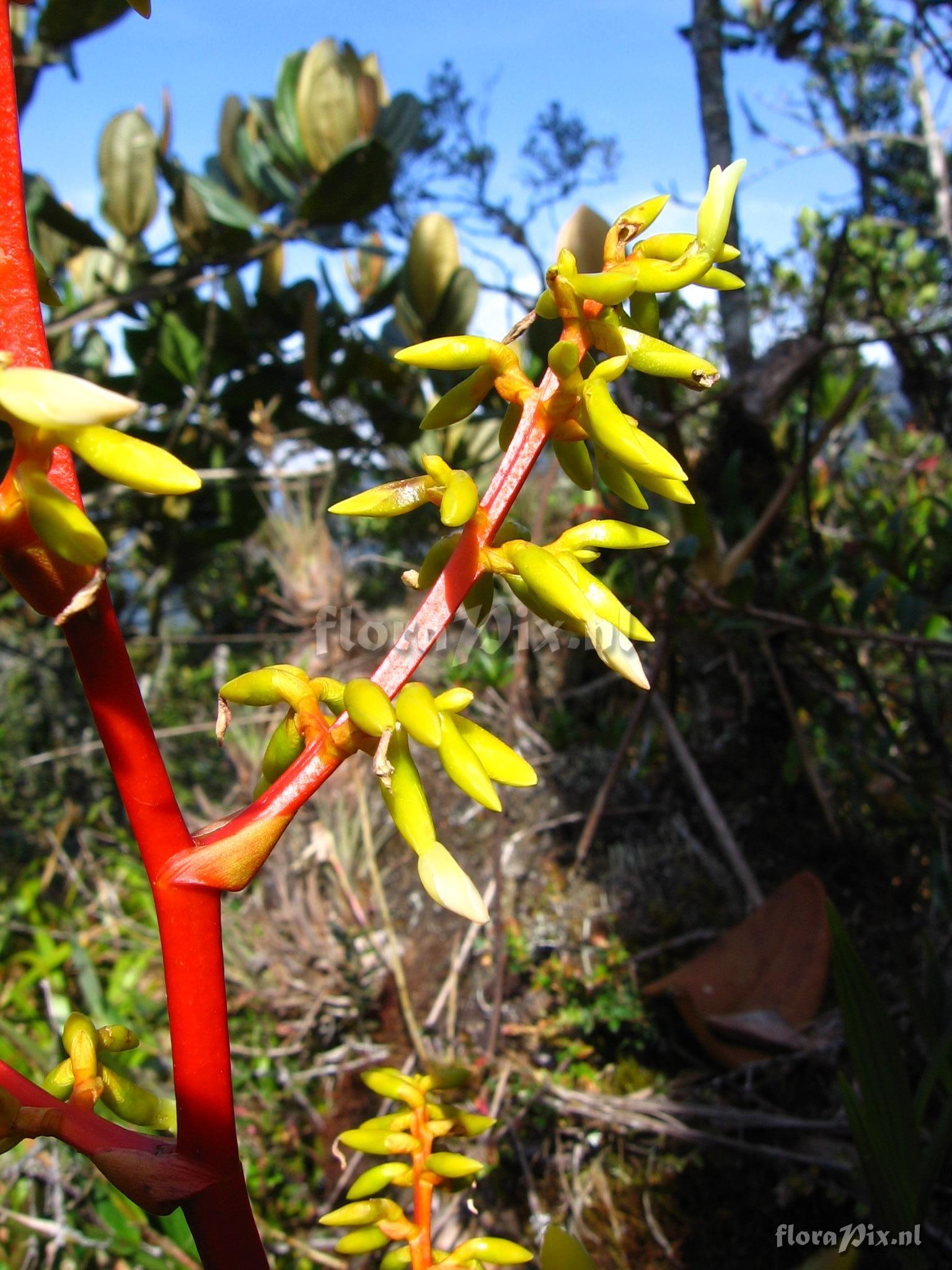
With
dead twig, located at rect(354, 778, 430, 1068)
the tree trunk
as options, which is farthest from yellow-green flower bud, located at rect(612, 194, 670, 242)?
the tree trunk

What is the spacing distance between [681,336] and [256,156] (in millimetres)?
1065

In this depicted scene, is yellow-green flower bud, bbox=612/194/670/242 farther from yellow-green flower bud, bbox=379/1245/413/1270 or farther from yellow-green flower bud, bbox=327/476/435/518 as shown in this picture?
yellow-green flower bud, bbox=379/1245/413/1270

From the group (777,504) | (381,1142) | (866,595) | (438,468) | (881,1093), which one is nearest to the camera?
(438,468)

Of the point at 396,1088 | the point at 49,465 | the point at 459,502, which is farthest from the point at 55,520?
the point at 396,1088

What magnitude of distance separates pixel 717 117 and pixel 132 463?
1.67 meters

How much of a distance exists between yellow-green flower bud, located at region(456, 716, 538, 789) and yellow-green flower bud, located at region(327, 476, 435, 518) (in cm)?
9

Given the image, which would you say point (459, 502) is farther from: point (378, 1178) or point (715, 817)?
point (715, 817)

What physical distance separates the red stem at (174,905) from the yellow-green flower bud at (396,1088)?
0.38 ft

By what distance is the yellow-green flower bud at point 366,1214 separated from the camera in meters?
0.40

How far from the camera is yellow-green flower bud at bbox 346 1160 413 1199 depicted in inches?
16.5

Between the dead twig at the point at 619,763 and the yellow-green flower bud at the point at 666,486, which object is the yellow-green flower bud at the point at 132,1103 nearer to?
the yellow-green flower bud at the point at 666,486

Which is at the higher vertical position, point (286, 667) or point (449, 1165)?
point (286, 667)

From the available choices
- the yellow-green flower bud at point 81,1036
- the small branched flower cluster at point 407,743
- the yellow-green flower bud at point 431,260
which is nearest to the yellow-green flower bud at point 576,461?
the small branched flower cluster at point 407,743

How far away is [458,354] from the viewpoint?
325 millimetres
